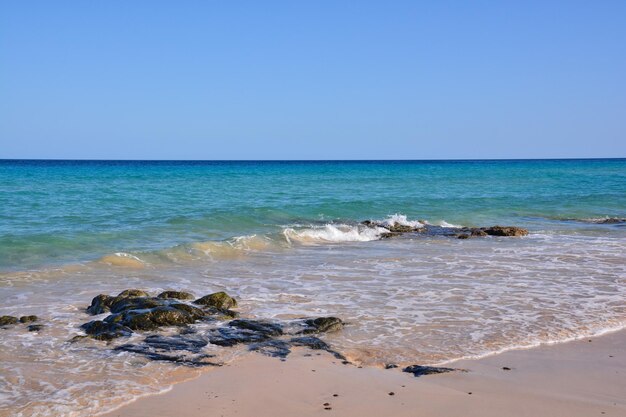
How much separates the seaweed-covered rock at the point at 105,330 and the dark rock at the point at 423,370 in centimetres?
337

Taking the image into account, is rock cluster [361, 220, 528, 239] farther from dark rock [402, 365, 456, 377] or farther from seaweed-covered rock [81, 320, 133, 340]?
dark rock [402, 365, 456, 377]

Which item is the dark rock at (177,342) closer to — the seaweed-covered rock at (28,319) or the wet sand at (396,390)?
the wet sand at (396,390)

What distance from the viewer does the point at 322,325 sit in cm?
833

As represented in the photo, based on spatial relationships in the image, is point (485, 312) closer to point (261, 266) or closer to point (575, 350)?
point (575, 350)

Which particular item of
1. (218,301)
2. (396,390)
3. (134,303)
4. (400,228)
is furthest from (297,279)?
(400,228)

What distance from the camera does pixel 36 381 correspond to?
6453 millimetres

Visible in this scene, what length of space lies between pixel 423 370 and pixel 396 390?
2.26 feet

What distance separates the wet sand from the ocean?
1.21 ft

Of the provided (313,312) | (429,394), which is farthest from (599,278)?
(429,394)

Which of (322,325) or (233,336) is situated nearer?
(233,336)

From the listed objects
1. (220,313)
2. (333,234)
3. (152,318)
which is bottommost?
(333,234)

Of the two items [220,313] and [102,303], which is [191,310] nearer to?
[220,313]

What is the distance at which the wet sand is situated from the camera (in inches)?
224

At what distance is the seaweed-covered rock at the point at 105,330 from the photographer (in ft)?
25.7
